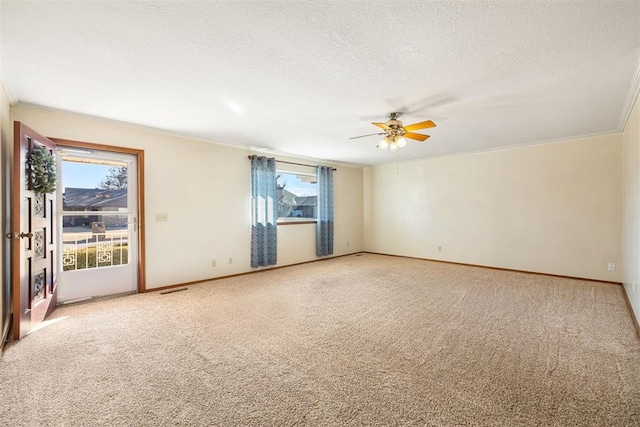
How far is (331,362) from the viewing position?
229 cm

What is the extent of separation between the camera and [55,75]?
8.46 ft

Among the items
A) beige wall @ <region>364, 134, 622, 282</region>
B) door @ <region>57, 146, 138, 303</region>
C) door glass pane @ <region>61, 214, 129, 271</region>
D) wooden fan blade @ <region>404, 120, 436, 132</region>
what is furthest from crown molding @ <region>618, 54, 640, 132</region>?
door glass pane @ <region>61, 214, 129, 271</region>

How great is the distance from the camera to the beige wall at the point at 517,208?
460 centimetres

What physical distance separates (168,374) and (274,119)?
293cm

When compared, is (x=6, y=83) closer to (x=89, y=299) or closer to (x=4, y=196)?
(x=4, y=196)

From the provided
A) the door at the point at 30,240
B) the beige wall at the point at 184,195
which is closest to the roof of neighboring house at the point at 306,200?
the beige wall at the point at 184,195

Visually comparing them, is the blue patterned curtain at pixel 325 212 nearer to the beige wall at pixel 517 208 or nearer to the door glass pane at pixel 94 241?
the beige wall at pixel 517 208

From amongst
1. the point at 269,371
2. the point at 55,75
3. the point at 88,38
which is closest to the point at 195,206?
the point at 55,75

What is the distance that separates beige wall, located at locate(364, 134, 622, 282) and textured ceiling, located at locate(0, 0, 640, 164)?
1.03 meters

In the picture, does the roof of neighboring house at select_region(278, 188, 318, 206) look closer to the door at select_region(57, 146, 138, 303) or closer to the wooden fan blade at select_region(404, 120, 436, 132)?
the door at select_region(57, 146, 138, 303)

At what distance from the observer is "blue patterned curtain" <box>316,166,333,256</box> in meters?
6.66

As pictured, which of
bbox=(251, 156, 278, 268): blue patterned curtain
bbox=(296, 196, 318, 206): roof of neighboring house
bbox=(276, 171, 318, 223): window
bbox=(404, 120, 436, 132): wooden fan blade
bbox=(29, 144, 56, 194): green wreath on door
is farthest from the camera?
bbox=(296, 196, 318, 206): roof of neighboring house

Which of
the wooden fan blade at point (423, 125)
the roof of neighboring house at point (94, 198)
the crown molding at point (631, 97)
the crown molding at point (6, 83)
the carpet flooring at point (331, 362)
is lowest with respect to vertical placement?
the carpet flooring at point (331, 362)

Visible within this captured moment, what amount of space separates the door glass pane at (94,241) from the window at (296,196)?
2.77 metres
